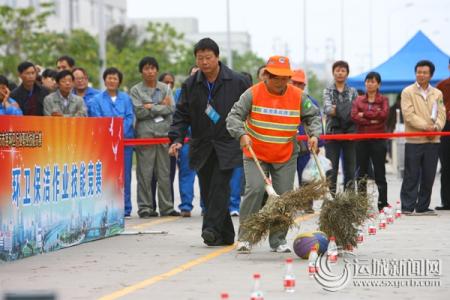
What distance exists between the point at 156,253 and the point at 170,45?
52.2m

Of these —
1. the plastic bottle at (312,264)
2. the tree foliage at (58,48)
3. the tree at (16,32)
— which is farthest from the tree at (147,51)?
the plastic bottle at (312,264)

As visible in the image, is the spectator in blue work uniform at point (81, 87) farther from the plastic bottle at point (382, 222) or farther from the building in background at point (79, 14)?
the building in background at point (79, 14)

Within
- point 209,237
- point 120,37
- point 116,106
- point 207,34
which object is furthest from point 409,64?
point 207,34

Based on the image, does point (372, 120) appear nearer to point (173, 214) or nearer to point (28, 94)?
point (173, 214)

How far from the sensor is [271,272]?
1026cm

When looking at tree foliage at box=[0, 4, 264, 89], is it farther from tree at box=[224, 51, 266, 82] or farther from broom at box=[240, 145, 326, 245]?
tree at box=[224, 51, 266, 82]

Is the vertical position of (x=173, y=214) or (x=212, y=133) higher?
(x=212, y=133)

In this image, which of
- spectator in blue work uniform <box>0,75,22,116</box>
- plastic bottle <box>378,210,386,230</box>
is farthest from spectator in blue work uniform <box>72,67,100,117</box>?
plastic bottle <box>378,210,386,230</box>

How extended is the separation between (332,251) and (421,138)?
6.38 m

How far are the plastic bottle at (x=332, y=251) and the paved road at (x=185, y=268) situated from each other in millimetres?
252

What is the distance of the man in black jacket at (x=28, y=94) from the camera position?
1648 centimetres

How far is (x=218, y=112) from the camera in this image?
12703 millimetres

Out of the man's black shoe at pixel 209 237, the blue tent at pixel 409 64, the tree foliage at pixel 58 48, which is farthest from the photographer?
the tree foliage at pixel 58 48

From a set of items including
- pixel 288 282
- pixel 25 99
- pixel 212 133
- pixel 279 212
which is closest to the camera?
pixel 288 282
